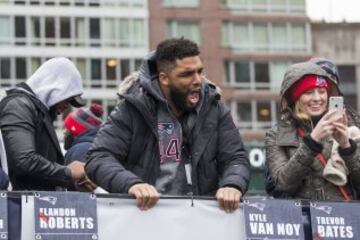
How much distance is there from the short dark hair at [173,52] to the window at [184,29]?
58.2 meters

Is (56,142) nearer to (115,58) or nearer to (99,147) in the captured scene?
(99,147)

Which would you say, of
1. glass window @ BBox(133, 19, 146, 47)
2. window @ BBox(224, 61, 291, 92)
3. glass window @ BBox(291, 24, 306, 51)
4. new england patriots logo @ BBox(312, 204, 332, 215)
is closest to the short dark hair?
new england patriots logo @ BBox(312, 204, 332, 215)

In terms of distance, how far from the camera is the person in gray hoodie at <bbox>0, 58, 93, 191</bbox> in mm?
5816

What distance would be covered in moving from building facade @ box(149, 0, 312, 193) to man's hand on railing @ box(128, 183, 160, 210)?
2268 inches

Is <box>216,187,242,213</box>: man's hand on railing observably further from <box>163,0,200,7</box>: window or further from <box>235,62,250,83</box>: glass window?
<box>235,62,250,83</box>: glass window

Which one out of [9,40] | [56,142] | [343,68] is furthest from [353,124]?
[343,68]

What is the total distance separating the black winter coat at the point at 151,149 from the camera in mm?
5465

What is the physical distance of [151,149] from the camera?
18.1 ft

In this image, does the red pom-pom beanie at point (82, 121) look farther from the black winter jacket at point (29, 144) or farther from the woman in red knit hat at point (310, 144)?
the woman in red knit hat at point (310, 144)

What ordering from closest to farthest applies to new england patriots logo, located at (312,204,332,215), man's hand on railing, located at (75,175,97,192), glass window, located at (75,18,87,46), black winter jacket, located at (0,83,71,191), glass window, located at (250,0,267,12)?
new england patriots logo, located at (312,204,332,215) → black winter jacket, located at (0,83,71,191) → man's hand on railing, located at (75,175,97,192) → glass window, located at (75,18,87,46) → glass window, located at (250,0,267,12)

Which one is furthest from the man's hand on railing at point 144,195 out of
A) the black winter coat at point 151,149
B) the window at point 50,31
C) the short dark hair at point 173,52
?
the window at point 50,31

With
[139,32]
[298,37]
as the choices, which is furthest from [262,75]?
[139,32]

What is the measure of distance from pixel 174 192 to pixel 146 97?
0.55 m

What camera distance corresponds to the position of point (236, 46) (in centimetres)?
6488
